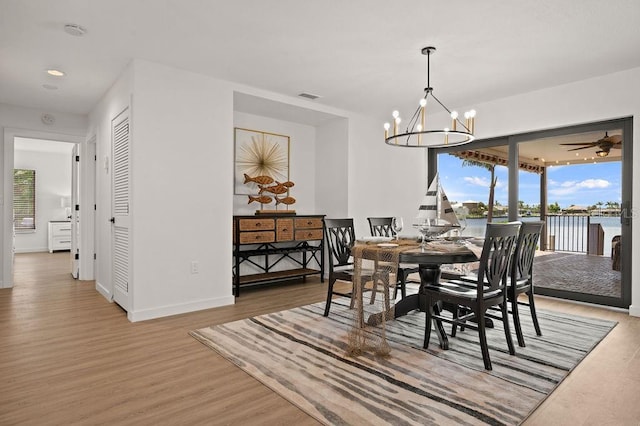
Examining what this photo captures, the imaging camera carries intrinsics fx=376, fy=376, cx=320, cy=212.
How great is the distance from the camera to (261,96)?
4.42 metres

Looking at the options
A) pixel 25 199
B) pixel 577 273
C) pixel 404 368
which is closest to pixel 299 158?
pixel 404 368

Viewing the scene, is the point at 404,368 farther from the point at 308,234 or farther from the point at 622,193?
the point at 622,193

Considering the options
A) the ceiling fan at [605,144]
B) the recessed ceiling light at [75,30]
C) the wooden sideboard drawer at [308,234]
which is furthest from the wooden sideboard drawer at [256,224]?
the ceiling fan at [605,144]

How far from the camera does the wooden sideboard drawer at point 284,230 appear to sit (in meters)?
4.83

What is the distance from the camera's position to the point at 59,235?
29.6 feet

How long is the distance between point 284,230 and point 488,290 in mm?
2860

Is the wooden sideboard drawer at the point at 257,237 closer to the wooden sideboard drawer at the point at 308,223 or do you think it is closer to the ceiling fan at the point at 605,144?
the wooden sideboard drawer at the point at 308,223

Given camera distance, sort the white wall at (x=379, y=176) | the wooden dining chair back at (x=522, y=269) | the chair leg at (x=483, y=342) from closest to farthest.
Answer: the chair leg at (x=483, y=342)
the wooden dining chair back at (x=522, y=269)
the white wall at (x=379, y=176)

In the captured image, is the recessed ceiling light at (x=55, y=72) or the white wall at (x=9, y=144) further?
the white wall at (x=9, y=144)

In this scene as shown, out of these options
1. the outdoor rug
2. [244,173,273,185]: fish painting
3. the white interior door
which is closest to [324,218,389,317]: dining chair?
the outdoor rug

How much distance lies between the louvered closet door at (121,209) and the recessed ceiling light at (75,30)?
807 mm

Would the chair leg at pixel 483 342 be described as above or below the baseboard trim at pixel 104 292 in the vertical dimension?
above

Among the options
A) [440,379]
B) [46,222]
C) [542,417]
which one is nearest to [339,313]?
[440,379]

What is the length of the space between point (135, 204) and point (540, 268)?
496 cm
